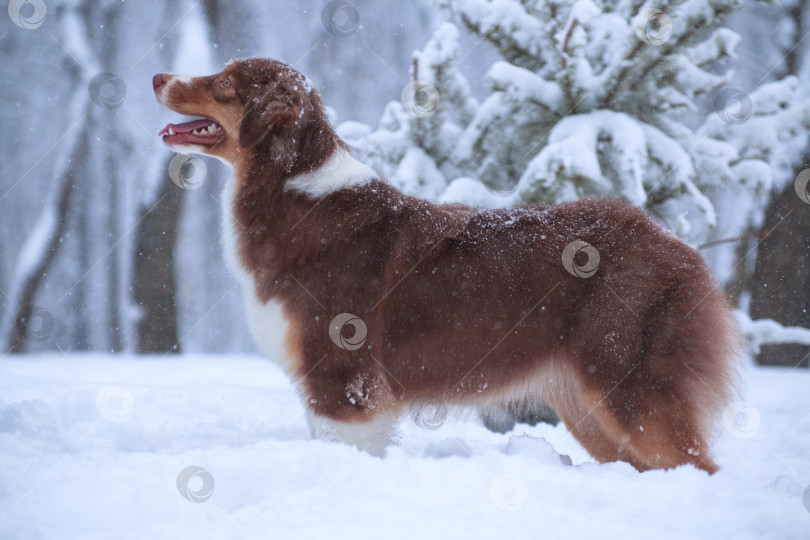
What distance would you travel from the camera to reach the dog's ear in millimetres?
3227

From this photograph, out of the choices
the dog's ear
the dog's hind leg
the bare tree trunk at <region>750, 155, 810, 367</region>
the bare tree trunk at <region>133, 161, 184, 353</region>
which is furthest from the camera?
the bare tree trunk at <region>750, 155, 810, 367</region>

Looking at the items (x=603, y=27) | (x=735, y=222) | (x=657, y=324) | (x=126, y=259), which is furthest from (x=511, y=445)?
(x=126, y=259)

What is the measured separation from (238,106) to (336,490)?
2162 millimetres

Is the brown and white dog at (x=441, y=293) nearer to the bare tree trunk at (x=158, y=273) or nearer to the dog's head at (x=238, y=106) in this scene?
the dog's head at (x=238, y=106)

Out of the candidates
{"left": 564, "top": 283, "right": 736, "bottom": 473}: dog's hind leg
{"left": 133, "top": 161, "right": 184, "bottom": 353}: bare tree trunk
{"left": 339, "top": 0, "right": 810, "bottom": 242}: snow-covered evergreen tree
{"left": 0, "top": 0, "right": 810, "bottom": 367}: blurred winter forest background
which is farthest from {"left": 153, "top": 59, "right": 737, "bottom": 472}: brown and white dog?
{"left": 133, "top": 161, "right": 184, "bottom": 353}: bare tree trunk

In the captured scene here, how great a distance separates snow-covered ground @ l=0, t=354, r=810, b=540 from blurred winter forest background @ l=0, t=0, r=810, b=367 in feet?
9.33

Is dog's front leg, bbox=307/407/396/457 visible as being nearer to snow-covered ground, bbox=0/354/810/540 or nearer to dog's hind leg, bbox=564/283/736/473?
snow-covered ground, bbox=0/354/810/540

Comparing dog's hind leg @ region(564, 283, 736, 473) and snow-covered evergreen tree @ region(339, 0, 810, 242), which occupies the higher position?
snow-covered evergreen tree @ region(339, 0, 810, 242)

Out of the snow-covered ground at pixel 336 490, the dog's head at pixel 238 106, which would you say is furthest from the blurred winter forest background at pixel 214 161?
the snow-covered ground at pixel 336 490

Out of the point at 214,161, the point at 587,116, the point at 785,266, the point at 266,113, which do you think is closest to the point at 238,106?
the point at 266,113

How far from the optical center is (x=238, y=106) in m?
3.32

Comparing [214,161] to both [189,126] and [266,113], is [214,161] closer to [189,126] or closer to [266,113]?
[189,126]

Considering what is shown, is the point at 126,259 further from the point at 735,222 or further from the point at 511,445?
the point at 735,222

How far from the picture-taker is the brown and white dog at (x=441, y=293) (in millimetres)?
2971
